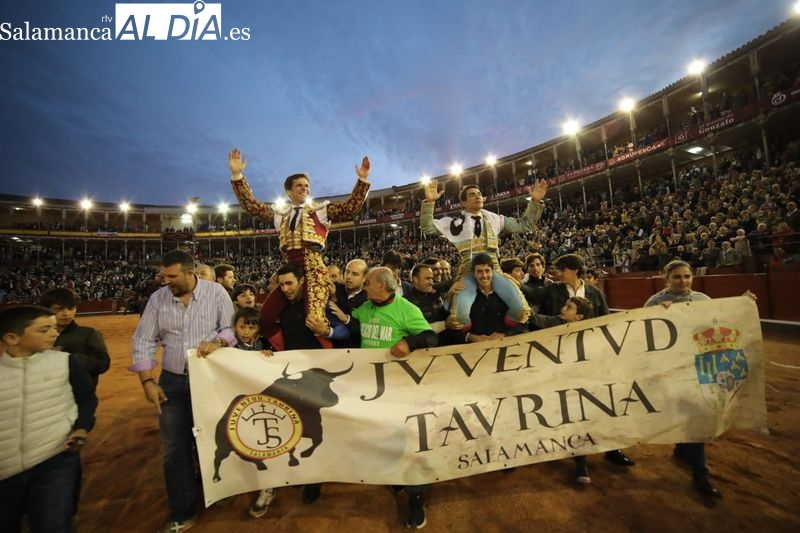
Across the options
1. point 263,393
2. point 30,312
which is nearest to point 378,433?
point 263,393

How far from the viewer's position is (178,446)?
2584 mm

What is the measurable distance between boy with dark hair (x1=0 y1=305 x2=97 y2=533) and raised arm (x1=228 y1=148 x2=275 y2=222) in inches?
72.5

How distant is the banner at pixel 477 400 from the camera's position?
263cm

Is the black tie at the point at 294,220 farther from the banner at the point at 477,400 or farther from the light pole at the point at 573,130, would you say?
the light pole at the point at 573,130

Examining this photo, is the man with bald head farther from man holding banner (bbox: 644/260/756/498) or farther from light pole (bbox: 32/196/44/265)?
light pole (bbox: 32/196/44/265)

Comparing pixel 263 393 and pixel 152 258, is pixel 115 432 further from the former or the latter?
pixel 152 258

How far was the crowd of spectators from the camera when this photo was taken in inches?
410

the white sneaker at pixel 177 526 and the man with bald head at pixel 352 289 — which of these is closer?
the white sneaker at pixel 177 526

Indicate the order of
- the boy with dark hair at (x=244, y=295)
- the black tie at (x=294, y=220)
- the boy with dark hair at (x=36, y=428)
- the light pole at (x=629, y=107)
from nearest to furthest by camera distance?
the boy with dark hair at (x=36, y=428), the black tie at (x=294, y=220), the boy with dark hair at (x=244, y=295), the light pole at (x=629, y=107)

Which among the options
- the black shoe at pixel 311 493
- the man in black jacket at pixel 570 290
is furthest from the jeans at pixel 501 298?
the black shoe at pixel 311 493

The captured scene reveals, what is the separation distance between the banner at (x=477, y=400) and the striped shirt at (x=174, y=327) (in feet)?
0.47

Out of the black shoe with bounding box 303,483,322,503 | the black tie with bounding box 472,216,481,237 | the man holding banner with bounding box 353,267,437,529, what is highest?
the black tie with bounding box 472,216,481,237

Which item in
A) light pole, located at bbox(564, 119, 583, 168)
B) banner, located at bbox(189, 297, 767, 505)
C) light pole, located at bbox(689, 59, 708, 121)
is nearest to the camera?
Answer: banner, located at bbox(189, 297, 767, 505)

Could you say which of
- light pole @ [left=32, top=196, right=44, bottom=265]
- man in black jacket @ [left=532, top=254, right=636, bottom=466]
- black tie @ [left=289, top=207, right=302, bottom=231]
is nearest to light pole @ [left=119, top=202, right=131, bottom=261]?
light pole @ [left=32, top=196, right=44, bottom=265]
